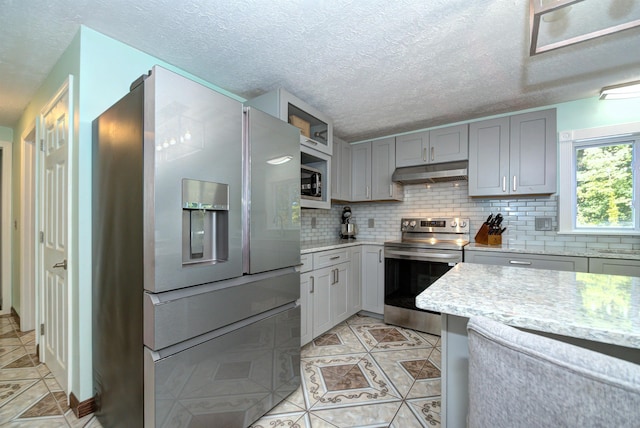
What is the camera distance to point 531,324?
0.76 meters

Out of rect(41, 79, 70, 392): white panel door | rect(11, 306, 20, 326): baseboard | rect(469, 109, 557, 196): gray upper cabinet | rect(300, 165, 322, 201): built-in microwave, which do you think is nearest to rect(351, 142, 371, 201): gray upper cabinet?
rect(300, 165, 322, 201): built-in microwave

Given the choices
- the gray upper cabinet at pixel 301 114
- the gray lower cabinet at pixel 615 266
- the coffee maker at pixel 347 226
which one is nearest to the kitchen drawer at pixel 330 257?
the coffee maker at pixel 347 226

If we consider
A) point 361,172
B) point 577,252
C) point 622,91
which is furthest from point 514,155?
point 361,172

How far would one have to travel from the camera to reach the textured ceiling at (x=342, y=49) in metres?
1.49

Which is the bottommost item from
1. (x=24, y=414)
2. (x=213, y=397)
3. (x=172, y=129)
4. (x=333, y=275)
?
(x=24, y=414)

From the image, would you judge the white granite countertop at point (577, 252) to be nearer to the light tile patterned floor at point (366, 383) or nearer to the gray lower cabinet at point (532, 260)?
the gray lower cabinet at point (532, 260)

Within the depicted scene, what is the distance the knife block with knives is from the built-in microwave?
1.83 meters

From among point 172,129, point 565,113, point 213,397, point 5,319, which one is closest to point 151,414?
point 213,397

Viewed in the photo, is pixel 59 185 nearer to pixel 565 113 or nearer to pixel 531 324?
pixel 531 324

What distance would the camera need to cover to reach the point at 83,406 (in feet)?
5.43

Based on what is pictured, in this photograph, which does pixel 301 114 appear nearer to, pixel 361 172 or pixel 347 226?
pixel 361 172

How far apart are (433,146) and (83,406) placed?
3669mm

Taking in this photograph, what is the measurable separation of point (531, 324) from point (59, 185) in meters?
2.62

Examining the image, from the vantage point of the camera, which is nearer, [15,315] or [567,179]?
[567,179]
